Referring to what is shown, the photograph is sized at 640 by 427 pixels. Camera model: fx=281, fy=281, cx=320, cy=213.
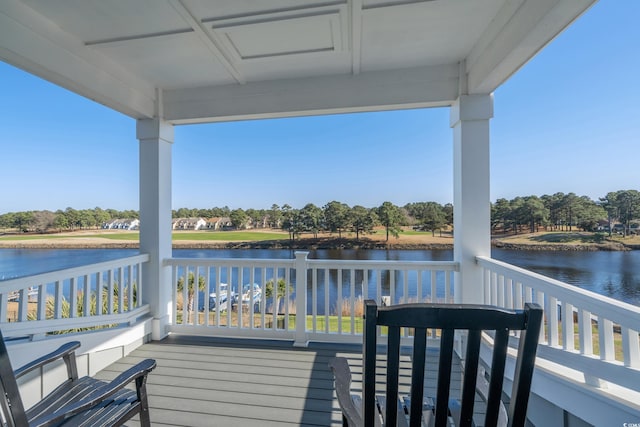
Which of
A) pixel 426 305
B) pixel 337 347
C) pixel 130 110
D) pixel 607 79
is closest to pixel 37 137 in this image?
pixel 130 110

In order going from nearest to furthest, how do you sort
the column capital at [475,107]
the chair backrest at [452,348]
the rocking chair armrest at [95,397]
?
1. the chair backrest at [452,348]
2. the rocking chair armrest at [95,397]
3. the column capital at [475,107]

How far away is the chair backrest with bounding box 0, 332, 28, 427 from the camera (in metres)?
1.08

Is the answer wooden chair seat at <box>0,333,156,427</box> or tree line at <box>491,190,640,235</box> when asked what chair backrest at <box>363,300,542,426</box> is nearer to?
wooden chair seat at <box>0,333,156,427</box>

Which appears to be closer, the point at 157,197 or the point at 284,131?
the point at 157,197

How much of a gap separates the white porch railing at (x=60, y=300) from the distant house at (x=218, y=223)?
0.92m

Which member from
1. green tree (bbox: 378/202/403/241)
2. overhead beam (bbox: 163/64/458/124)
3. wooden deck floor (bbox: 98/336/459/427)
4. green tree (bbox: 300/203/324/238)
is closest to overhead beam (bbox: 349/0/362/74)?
overhead beam (bbox: 163/64/458/124)

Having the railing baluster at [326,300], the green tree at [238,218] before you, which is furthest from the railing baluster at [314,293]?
the green tree at [238,218]

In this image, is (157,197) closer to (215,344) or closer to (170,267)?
(170,267)

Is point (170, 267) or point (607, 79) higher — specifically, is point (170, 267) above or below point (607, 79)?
below

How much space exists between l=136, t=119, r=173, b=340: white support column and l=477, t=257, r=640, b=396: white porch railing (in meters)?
3.57

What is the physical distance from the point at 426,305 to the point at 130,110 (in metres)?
3.53

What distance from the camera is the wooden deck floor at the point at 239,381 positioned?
1947 mm

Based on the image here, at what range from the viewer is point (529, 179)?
2713 millimetres

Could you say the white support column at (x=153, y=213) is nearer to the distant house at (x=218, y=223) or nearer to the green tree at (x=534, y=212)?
the distant house at (x=218, y=223)
